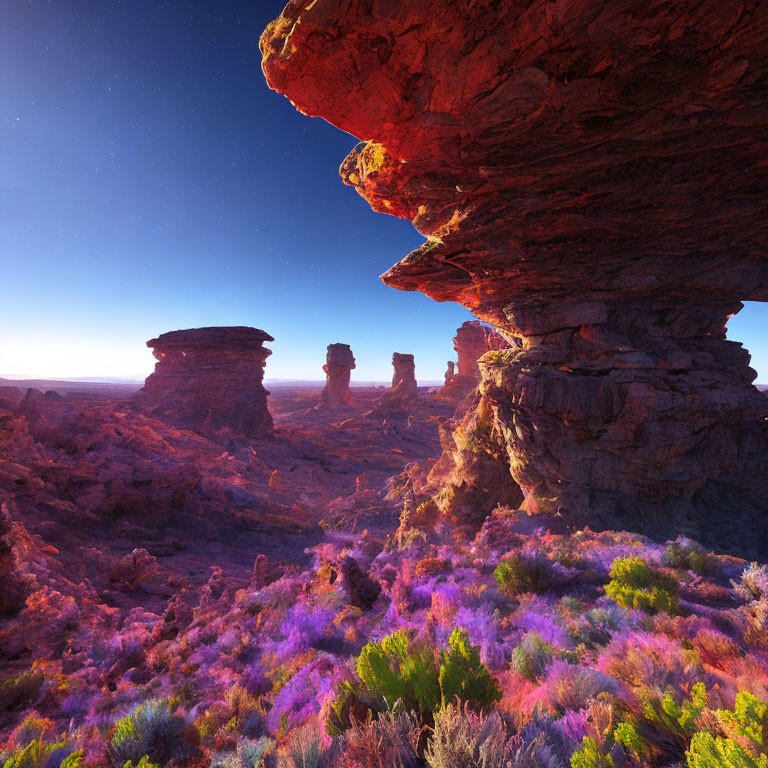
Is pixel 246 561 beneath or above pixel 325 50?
beneath

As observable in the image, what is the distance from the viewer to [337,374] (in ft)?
182

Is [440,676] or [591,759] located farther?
[440,676]

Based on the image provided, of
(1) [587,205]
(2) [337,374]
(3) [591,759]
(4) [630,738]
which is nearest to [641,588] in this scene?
(4) [630,738]

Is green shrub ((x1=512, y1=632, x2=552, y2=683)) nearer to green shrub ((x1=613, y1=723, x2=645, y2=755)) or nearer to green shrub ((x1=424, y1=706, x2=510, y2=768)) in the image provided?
→ green shrub ((x1=613, y1=723, x2=645, y2=755))

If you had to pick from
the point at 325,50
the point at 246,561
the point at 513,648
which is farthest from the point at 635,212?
the point at 246,561

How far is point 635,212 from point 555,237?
1.92 meters

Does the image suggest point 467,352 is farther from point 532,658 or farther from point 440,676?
point 440,676

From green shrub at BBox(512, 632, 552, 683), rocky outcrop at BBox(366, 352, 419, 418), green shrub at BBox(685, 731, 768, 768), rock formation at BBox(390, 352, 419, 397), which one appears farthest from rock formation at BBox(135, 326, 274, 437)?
green shrub at BBox(685, 731, 768, 768)

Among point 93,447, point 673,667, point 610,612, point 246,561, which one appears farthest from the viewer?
point 93,447

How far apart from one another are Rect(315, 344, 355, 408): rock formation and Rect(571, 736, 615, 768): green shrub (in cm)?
5387

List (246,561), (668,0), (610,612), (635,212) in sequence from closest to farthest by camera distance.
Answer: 1. (610,612)
2. (668,0)
3. (635,212)
4. (246,561)

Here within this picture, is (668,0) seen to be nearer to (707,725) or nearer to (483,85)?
(483,85)

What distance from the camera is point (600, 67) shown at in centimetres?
564

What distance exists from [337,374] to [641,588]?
5245 centimetres
